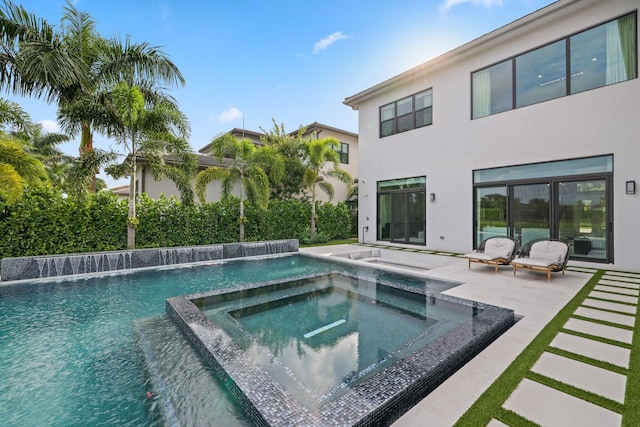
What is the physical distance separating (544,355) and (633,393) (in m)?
0.76

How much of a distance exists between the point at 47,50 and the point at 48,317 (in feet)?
25.8

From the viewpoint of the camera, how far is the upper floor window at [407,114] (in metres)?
12.2

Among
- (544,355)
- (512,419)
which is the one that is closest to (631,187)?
(544,355)

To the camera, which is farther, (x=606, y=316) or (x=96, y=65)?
(x=96, y=65)

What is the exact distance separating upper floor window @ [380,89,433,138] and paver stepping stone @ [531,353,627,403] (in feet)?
34.4

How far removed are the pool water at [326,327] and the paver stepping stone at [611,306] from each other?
7.43ft

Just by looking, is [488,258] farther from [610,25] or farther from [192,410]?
[192,410]

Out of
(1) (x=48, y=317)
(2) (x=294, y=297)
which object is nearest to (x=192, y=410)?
(2) (x=294, y=297)

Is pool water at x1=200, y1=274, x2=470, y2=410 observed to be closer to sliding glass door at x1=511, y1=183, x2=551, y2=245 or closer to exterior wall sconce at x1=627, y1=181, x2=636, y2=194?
sliding glass door at x1=511, y1=183, x2=551, y2=245

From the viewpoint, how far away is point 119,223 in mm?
9812

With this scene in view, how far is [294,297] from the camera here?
611 centimetres

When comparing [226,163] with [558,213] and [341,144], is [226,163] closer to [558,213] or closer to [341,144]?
[341,144]

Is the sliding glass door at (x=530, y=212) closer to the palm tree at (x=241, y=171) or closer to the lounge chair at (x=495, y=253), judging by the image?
the lounge chair at (x=495, y=253)

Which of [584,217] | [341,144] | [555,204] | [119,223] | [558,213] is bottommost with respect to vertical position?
[119,223]
